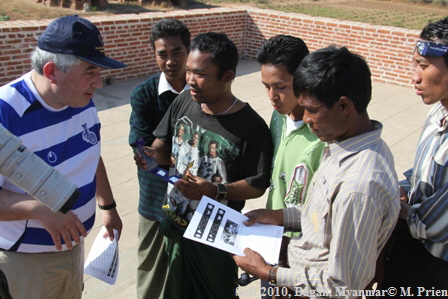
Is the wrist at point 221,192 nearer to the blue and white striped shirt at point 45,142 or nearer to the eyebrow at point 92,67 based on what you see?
the blue and white striped shirt at point 45,142

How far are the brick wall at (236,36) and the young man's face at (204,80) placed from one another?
5418 mm

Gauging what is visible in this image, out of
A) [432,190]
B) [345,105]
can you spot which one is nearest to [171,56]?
[345,105]

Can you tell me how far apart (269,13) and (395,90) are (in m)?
3.36

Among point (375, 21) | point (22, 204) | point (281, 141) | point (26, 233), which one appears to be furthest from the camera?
point (375, 21)

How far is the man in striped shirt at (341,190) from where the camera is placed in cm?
164

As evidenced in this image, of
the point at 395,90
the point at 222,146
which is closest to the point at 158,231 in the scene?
the point at 222,146

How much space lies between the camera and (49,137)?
2.22m

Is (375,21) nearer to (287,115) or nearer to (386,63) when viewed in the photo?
(386,63)

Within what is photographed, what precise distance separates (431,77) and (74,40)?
1699 mm

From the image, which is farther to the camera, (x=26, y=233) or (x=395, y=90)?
(x=395, y=90)

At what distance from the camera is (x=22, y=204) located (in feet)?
6.54

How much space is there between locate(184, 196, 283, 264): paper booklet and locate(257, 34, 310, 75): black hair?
31.5 inches

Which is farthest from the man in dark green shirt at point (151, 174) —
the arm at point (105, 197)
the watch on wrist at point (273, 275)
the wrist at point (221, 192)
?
the watch on wrist at point (273, 275)

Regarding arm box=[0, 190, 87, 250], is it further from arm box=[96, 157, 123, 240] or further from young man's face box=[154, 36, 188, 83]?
young man's face box=[154, 36, 188, 83]
